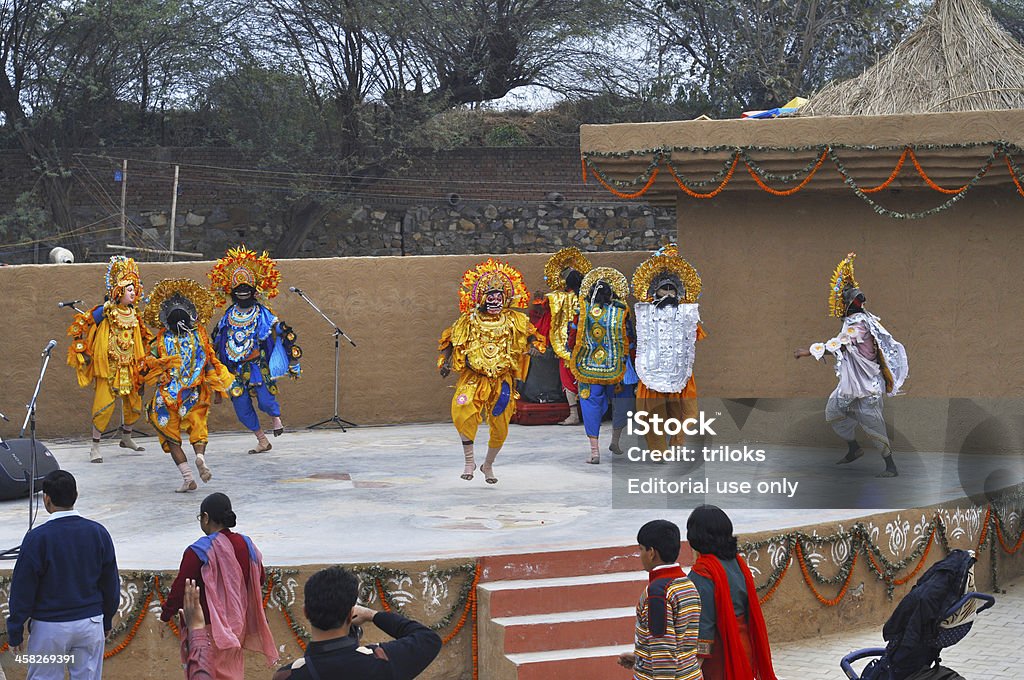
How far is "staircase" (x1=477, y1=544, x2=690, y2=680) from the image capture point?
8.09 metres

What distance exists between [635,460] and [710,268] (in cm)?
217

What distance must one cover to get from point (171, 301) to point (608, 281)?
392 cm

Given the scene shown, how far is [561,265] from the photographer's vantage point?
1443 cm

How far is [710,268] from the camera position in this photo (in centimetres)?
1337

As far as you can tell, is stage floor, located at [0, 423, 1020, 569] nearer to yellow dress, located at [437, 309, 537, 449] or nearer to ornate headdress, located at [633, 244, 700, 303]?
yellow dress, located at [437, 309, 537, 449]

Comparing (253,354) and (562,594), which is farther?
(253,354)

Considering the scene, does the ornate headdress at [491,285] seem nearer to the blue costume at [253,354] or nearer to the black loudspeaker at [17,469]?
the blue costume at [253,354]

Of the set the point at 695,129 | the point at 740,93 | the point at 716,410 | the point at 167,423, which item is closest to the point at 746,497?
the point at 716,410

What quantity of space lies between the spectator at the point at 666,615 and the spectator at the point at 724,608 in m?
0.09

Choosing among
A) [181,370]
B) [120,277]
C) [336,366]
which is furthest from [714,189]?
[120,277]

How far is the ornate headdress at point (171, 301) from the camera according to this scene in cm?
1145

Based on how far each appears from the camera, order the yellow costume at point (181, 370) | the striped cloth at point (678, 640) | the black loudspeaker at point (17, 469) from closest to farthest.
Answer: the striped cloth at point (678, 640) → the black loudspeaker at point (17, 469) → the yellow costume at point (181, 370)

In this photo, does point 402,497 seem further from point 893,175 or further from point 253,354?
point 893,175

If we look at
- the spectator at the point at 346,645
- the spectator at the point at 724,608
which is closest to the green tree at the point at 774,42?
the spectator at the point at 724,608
